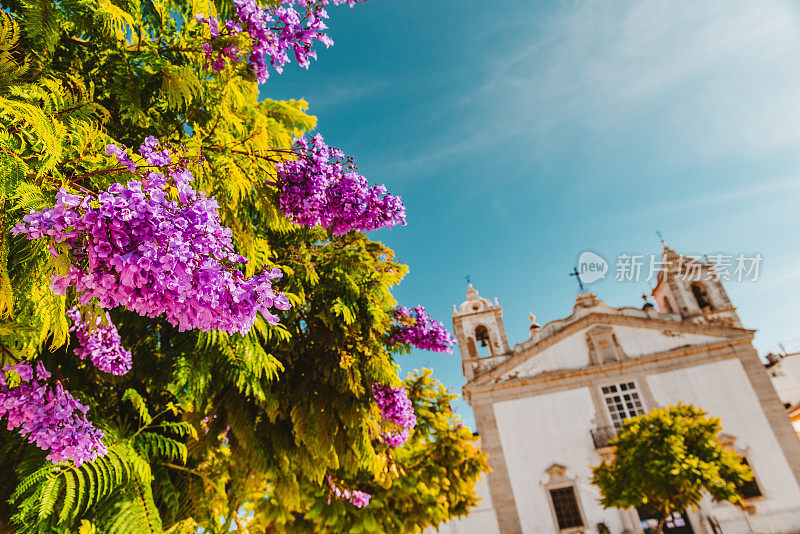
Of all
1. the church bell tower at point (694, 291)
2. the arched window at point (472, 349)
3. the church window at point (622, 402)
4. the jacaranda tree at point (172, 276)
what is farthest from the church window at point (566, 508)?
the jacaranda tree at point (172, 276)

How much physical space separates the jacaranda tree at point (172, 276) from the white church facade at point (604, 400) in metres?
16.7

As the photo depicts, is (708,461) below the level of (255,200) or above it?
below

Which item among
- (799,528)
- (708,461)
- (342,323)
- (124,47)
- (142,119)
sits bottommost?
(799,528)

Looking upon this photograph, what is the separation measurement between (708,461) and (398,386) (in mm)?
13091

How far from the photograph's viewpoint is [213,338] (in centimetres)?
317

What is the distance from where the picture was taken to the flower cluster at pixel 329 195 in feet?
10.2

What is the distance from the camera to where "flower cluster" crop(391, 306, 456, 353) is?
16.8 ft

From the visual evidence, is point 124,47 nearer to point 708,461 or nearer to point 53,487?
point 53,487

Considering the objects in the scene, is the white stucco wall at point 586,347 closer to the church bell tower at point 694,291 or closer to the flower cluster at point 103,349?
the church bell tower at point 694,291

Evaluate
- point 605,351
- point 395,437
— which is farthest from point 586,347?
point 395,437

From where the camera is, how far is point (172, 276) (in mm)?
1483

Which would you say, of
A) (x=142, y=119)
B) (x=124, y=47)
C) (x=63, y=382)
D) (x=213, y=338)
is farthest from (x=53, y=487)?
(x=124, y=47)

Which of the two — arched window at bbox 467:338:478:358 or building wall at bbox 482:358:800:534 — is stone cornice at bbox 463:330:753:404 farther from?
arched window at bbox 467:338:478:358

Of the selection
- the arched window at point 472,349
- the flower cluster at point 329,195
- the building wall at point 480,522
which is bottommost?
the building wall at point 480,522
